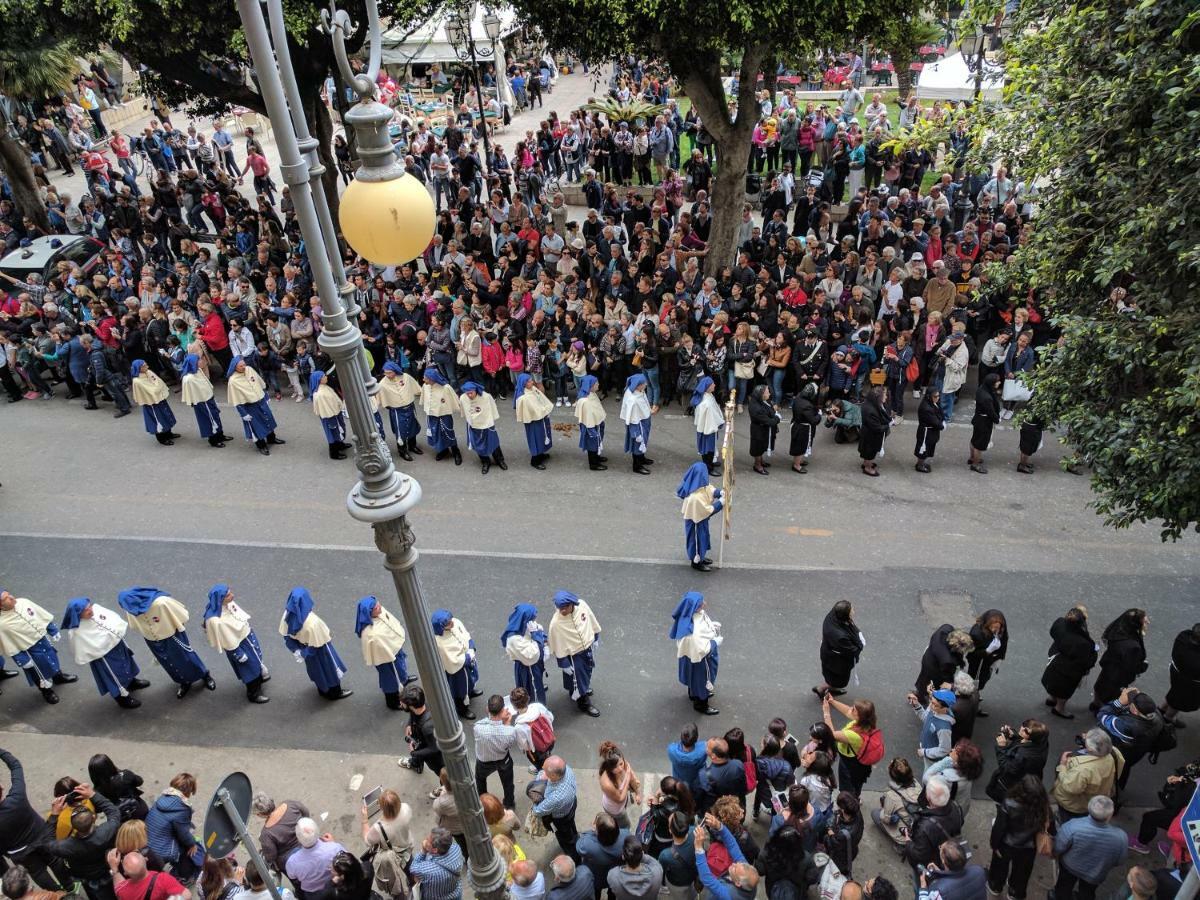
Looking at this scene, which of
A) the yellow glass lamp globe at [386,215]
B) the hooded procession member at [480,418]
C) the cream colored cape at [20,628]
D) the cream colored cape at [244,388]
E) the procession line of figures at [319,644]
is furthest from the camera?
the cream colored cape at [244,388]

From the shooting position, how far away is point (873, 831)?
8.17m

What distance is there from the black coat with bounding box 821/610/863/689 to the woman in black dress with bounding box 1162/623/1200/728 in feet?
8.64

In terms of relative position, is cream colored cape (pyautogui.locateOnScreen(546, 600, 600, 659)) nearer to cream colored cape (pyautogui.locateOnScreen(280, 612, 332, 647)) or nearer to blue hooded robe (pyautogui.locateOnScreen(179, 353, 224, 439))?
cream colored cape (pyautogui.locateOnScreen(280, 612, 332, 647))

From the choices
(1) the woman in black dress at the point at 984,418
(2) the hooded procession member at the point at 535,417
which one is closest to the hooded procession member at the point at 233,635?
(2) the hooded procession member at the point at 535,417

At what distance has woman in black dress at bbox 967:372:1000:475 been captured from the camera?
12453mm

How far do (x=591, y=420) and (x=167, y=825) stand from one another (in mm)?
7187

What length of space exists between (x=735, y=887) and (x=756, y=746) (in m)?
2.49

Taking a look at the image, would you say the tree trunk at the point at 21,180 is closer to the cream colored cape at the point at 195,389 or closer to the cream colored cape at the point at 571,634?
the cream colored cape at the point at 195,389

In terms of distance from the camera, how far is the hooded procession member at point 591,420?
1298 centimetres

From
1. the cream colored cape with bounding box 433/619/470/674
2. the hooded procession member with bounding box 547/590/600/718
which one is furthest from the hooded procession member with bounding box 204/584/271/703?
the hooded procession member with bounding box 547/590/600/718

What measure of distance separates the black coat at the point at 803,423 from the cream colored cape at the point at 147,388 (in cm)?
912

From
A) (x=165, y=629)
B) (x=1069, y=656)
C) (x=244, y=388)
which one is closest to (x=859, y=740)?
(x=1069, y=656)

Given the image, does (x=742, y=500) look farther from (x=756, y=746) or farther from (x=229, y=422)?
(x=229, y=422)

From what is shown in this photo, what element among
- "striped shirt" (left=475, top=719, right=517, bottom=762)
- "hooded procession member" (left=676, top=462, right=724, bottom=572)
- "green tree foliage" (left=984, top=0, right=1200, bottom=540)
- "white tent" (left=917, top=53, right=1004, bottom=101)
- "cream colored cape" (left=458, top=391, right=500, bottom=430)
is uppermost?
"white tent" (left=917, top=53, right=1004, bottom=101)
